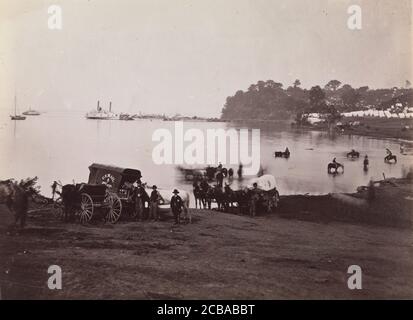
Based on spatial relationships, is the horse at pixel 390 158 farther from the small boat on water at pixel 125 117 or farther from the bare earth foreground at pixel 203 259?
the small boat on water at pixel 125 117

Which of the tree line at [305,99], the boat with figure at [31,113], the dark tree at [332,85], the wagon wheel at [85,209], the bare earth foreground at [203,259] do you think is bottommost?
the bare earth foreground at [203,259]

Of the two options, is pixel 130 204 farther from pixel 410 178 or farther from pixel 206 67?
pixel 410 178

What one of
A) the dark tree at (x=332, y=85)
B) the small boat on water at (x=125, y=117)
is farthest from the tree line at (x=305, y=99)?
the small boat on water at (x=125, y=117)

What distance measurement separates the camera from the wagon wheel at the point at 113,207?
25.3 feet

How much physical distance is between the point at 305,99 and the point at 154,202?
9.82 feet

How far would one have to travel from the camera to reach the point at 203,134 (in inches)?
306

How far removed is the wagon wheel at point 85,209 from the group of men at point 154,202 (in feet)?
2.32

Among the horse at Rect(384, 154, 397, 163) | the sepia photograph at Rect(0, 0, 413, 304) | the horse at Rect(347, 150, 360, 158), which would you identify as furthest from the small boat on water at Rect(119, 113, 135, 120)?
the horse at Rect(384, 154, 397, 163)

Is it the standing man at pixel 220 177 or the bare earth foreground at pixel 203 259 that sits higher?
the standing man at pixel 220 177

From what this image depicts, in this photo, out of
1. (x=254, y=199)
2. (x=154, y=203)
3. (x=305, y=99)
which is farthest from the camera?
(x=305, y=99)

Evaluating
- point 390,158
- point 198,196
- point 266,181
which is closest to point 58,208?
point 198,196

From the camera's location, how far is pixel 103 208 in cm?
782

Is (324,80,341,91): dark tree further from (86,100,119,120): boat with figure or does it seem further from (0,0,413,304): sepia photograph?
(86,100,119,120): boat with figure

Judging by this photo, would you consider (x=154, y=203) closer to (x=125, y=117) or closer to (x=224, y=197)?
(x=224, y=197)
